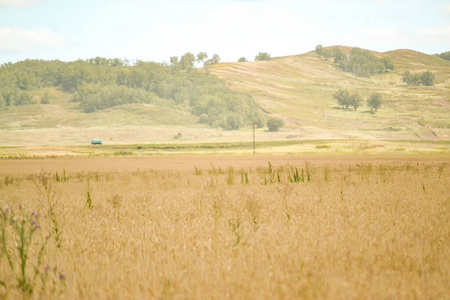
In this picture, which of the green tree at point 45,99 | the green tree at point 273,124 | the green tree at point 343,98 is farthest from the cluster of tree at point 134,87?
the green tree at point 343,98

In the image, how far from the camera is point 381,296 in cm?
469

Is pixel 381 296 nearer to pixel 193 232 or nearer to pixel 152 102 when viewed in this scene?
pixel 193 232

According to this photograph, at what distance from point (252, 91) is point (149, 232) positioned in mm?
147432

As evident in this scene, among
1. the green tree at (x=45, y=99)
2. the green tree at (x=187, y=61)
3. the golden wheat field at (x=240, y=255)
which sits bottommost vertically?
the golden wheat field at (x=240, y=255)

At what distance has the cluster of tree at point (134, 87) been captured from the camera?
126 m

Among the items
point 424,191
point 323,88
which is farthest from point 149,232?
point 323,88

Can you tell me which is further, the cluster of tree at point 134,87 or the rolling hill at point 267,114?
the cluster of tree at point 134,87

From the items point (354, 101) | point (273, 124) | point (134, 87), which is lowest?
point (273, 124)

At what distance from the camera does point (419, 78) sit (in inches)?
7028

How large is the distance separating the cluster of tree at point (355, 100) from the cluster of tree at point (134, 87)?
27068mm

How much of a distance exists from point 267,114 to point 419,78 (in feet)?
255

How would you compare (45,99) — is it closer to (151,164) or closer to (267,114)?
(267,114)

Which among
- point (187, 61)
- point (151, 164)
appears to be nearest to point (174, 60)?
point (187, 61)

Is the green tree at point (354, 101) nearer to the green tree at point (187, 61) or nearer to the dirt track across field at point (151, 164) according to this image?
the green tree at point (187, 61)
